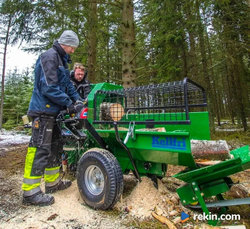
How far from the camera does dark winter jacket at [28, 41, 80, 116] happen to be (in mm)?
2518

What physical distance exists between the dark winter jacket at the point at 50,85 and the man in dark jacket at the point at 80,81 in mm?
997

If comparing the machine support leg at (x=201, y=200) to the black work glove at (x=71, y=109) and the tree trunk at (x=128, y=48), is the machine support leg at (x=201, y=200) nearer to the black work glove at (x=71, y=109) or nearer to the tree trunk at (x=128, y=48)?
the black work glove at (x=71, y=109)

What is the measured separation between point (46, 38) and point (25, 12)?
9.13ft

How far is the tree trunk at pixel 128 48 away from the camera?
17.2ft

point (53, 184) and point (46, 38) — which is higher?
point (46, 38)

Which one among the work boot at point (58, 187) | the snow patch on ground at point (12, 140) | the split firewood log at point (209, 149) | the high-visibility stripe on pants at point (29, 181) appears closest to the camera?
the split firewood log at point (209, 149)

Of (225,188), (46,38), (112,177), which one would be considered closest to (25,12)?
(46,38)

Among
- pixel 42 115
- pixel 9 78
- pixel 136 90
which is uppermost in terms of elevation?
pixel 9 78

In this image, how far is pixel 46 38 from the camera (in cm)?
772

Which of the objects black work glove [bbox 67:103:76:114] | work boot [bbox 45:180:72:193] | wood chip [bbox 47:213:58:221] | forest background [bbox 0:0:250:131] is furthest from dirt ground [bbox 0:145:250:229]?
forest background [bbox 0:0:250:131]

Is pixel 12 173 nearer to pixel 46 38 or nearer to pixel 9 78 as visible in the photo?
pixel 46 38

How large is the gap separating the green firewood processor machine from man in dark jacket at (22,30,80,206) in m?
0.20

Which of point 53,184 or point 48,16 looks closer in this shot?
point 53,184

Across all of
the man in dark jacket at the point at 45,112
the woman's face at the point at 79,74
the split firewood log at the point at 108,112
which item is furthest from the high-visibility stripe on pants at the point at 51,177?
the woman's face at the point at 79,74
